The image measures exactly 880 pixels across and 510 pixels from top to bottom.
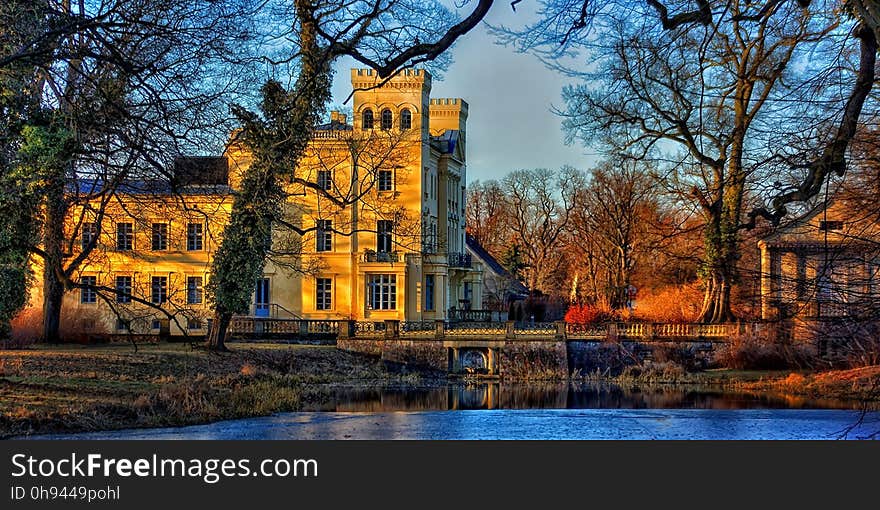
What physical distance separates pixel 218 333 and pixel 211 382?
7.74 meters

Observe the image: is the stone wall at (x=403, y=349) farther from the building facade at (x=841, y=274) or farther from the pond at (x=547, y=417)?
the building facade at (x=841, y=274)

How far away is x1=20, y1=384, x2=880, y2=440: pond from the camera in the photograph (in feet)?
57.4

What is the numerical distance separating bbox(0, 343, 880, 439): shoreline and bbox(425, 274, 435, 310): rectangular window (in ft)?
43.5

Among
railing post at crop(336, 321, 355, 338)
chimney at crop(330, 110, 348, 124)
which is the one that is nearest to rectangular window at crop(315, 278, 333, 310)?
chimney at crop(330, 110, 348, 124)

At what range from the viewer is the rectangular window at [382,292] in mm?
50969

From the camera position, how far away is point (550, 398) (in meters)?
29.5

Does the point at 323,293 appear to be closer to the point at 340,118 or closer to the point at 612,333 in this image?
the point at 340,118

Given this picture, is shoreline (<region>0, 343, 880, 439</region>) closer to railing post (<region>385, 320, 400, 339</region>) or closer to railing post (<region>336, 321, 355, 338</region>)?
railing post (<region>336, 321, 355, 338</region>)

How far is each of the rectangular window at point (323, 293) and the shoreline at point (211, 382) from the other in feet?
39.7

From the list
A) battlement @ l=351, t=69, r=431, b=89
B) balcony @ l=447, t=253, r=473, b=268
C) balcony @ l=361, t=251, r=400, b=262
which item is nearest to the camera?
battlement @ l=351, t=69, r=431, b=89

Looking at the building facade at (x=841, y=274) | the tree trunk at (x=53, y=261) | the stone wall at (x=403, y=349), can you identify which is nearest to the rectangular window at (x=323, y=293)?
the stone wall at (x=403, y=349)

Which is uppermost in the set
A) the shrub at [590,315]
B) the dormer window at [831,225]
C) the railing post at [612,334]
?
the dormer window at [831,225]

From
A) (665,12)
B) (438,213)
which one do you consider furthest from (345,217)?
(665,12)
